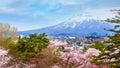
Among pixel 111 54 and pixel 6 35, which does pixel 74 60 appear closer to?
pixel 111 54

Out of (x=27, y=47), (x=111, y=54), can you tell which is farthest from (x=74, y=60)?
(x=27, y=47)

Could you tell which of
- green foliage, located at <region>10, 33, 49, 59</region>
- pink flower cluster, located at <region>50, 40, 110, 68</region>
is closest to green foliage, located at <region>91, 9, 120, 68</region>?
pink flower cluster, located at <region>50, 40, 110, 68</region>

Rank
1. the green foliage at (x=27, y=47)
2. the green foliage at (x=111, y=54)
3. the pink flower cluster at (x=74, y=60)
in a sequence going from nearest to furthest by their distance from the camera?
1. the pink flower cluster at (x=74, y=60)
2. the green foliage at (x=111, y=54)
3. the green foliage at (x=27, y=47)

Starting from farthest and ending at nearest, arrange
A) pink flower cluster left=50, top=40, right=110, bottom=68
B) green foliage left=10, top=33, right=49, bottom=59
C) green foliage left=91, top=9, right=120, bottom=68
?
green foliage left=10, top=33, right=49, bottom=59 < green foliage left=91, top=9, right=120, bottom=68 < pink flower cluster left=50, top=40, right=110, bottom=68

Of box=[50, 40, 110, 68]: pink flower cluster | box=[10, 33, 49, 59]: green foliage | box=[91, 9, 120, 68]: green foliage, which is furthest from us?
box=[10, 33, 49, 59]: green foliage

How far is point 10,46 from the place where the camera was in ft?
86.6

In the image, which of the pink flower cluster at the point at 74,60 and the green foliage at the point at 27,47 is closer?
the pink flower cluster at the point at 74,60

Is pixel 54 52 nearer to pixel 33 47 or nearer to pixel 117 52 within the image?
pixel 33 47

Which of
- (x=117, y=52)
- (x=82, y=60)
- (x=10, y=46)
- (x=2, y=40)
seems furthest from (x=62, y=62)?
(x=2, y=40)

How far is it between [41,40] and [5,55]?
822cm

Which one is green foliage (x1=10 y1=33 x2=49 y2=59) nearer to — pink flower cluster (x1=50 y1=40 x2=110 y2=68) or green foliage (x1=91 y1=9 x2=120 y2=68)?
pink flower cluster (x1=50 y1=40 x2=110 y2=68)

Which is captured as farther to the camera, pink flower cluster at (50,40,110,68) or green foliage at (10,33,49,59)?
green foliage at (10,33,49,59)

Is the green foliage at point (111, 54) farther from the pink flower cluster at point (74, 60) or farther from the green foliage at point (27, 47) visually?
the green foliage at point (27, 47)

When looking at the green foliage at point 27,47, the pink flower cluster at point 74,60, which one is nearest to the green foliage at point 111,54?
the pink flower cluster at point 74,60
